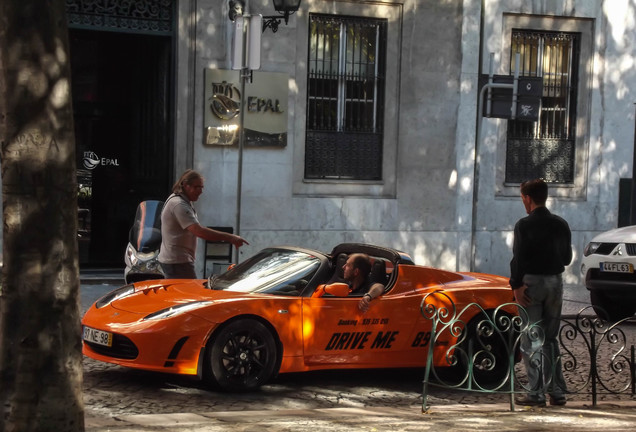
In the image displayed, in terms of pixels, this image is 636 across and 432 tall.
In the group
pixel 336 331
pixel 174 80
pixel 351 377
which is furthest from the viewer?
pixel 174 80

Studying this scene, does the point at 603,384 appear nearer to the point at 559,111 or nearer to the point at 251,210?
the point at 251,210

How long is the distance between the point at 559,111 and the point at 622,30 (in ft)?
5.79

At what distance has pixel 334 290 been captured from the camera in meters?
9.77

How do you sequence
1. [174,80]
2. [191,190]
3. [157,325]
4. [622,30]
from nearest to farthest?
1. [157,325]
2. [191,190]
3. [174,80]
4. [622,30]

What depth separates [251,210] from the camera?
18.5 metres

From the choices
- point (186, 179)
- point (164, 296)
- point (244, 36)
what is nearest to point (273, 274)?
point (164, 296)

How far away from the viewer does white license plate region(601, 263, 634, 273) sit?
1467 centimetres

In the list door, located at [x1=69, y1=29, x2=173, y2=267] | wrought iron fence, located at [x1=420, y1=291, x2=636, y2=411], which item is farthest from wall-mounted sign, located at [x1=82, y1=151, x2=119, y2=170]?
wrought iron fence, located at [x1=420, y1=291, x2=636, y2=411]

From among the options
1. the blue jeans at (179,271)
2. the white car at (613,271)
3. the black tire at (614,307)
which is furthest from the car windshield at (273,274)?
the black tire at (614,307)

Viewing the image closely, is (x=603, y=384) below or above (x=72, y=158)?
below

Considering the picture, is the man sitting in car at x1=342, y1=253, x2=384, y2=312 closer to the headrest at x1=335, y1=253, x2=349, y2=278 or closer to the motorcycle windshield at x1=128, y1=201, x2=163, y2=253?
the headrest at x1=335, y1=253, x2=349, y2=278

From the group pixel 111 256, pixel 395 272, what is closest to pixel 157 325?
pixel 395 272

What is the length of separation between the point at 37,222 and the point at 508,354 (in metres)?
4.33

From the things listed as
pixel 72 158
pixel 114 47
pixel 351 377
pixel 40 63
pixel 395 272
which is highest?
pixel 114 47
